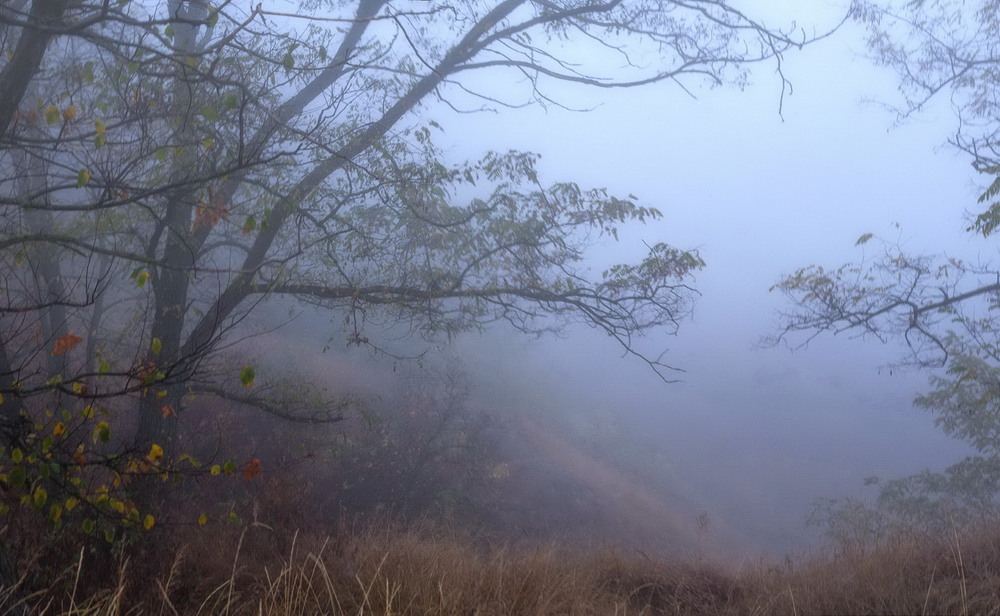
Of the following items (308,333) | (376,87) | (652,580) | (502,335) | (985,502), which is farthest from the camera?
(502,335)

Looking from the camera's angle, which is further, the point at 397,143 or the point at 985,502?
the point at 985,502

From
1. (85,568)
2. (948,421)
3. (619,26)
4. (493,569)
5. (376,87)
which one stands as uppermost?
(619,26)

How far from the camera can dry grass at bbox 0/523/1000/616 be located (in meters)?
4.12

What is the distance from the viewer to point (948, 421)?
1636cm

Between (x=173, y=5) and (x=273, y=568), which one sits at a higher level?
(x=173, y=5)

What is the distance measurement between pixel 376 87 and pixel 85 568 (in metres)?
6.63

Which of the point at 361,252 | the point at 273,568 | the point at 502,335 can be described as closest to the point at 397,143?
the point at 361,252

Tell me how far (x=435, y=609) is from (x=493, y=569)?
1.12m

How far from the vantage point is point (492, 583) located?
4566mm

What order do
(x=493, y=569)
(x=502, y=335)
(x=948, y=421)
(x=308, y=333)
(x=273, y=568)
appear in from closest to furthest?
(x=493, y=569) → (x=273, y=568) → (x=948, y=421) → (x=308, y=333) → (x=502, y=335)

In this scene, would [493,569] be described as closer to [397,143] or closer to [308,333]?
[397,143]

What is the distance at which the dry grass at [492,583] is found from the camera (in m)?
4.12

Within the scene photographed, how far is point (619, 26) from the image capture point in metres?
10.0

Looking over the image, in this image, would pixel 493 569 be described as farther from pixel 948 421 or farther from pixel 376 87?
pixel 948 421
